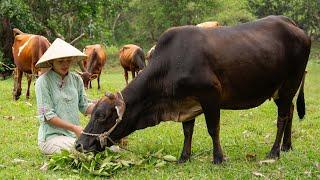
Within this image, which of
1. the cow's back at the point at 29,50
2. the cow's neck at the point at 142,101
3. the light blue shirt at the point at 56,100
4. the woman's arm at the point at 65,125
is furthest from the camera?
the cow's back at the point at 29,50

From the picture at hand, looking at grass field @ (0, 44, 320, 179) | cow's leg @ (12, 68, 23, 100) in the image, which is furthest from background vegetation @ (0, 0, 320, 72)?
grass field @ (0, 44, 320, 179)

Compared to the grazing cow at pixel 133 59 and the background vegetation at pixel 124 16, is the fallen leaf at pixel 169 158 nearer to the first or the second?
the grazing cow at pixel 133 59

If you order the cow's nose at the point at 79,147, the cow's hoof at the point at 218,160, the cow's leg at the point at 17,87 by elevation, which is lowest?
the cow's leg at the point at 17,87

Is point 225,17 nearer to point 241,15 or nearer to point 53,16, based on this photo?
point 241,15

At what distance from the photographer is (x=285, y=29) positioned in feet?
22.0

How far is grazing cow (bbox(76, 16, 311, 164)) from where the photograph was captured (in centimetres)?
598

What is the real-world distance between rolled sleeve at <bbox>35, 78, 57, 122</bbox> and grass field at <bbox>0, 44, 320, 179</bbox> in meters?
0.63

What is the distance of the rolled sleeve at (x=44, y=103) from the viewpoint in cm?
627

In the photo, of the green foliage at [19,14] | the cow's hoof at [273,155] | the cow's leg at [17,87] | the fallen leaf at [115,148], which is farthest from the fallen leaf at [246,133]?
the green foliage at [19,14]

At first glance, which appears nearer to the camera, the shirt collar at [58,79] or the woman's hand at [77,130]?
the woman's hand at [77,130]

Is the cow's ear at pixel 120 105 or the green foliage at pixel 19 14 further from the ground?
the cow's ear at pixel 120 105

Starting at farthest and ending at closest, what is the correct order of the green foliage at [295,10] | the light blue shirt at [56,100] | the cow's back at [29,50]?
the green foliage at [295,10] → the cow's back at [29,50] → the light blue shirt at [56,100]

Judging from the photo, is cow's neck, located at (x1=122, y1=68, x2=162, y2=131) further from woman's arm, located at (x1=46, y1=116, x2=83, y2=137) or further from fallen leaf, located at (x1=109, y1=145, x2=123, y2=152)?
woman's arm, located at (x1=46, y1=116, x2=83, y2=137)

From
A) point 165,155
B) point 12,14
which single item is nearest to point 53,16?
point 12,14
